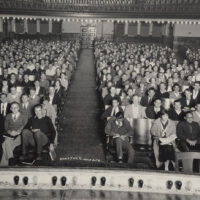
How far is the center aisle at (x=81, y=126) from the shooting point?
263 inches

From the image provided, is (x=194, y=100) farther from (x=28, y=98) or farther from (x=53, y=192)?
(x=53, y=192)

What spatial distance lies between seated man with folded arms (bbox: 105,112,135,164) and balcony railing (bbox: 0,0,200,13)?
800 centimetres

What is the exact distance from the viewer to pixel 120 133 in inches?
232

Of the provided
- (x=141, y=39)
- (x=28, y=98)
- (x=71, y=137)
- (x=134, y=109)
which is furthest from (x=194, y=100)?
(x=141, y=39)

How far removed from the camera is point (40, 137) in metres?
5.63

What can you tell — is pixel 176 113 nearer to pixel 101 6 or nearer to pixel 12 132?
pixel 12 132

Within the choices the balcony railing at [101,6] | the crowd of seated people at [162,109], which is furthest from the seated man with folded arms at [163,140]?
the balcony railing at [101,6]

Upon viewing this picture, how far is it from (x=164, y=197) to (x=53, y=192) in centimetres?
137

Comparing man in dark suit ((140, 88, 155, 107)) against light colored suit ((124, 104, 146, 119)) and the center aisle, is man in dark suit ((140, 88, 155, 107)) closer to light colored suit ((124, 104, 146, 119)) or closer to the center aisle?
light colored suit ((124, 104, 146, 119))


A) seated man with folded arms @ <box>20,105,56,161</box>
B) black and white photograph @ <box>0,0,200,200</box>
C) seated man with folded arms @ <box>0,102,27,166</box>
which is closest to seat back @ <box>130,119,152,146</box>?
black and white photograph @ <box>0,0,200,200</box>

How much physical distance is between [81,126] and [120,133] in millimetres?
2653

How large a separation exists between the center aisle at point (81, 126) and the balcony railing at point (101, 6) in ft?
11.2

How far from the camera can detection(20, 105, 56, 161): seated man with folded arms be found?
220 inches

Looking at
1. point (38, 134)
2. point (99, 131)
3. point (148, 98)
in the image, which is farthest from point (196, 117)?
point (38, 134)
